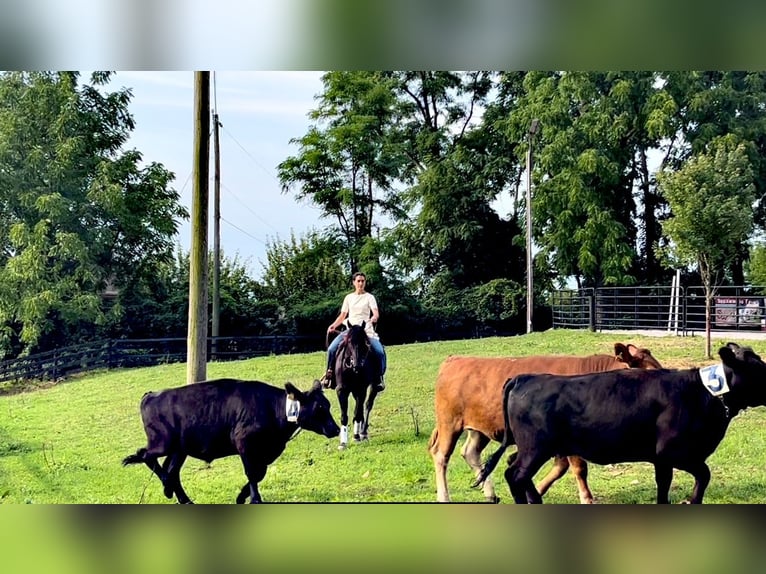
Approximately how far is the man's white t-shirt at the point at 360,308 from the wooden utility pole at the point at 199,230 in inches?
46.2

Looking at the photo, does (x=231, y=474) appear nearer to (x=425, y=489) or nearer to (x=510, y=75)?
(x=425, y=489)

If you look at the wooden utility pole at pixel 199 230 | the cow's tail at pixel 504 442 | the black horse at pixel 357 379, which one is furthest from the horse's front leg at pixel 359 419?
the wooden utility pole at pixel 199 230

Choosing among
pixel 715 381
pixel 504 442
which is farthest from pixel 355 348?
pixel 715 381

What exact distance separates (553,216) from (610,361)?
1.41 metres

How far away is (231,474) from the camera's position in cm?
686

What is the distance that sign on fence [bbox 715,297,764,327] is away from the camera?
6941mm

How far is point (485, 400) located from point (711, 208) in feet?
7.92

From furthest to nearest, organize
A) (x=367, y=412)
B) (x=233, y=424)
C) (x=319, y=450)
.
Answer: (x=367, y=412) → (x=319, y=450) → (x=233, y=424)

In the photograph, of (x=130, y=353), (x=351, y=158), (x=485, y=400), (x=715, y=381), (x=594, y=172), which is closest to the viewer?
(x=715, y=381)

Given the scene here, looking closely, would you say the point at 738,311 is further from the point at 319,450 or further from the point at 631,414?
the point at 319,450

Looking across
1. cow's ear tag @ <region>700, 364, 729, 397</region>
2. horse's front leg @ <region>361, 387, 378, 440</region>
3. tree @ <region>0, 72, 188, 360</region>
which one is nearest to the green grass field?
horse's front leg @ <region>361, 387, 378, 440</region>

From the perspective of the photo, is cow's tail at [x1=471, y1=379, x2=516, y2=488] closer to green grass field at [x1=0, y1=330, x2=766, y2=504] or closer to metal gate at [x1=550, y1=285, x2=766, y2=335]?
green grass field at [x1=0, y1=330, x2=766, y2=504]

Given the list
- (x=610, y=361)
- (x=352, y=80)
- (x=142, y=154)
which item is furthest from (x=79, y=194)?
(x=610, y=361)

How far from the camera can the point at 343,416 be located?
6.95m
